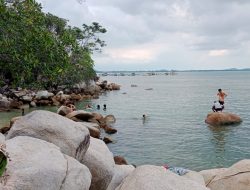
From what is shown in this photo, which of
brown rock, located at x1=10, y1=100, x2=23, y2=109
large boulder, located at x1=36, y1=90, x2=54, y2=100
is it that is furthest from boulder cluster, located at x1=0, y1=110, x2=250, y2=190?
large boulder, located at x1=36, y1=90, x2=54, y2=100

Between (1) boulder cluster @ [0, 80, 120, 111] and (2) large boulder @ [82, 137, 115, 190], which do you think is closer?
(2) large boulder @ [82, 137, 115, 190]

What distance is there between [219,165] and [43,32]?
1095 centimetres

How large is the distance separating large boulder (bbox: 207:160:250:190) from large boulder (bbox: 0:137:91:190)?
443 centimetres

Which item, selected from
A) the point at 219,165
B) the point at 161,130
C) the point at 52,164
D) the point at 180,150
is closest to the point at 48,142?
the point at 52,164

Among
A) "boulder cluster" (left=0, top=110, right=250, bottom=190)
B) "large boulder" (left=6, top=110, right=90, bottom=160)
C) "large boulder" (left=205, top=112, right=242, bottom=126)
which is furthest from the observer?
"large boulder" (left=205, top=112, right=242, bottom=126)

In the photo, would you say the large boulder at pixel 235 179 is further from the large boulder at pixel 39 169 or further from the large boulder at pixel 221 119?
the large boulder at pixel 221 119

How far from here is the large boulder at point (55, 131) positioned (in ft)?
30.4

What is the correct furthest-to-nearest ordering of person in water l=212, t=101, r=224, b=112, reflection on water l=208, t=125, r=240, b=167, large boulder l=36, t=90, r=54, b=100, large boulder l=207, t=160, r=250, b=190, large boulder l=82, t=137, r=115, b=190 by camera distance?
large boulder l=36, t=90, r=54, b=100, person in water l=212, t=101, r=224, b=112, reflection on water l=208, t=125, r=240, b=167, large boulder l=207, t=160, r=250, b=190, large boulder l=82, t=137, r=115, b=190

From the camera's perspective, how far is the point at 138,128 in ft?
99.6

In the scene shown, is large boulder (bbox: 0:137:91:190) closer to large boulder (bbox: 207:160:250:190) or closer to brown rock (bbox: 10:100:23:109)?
large boulder (bbox: 207:160:250:190)

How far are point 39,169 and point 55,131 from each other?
88.0 inches

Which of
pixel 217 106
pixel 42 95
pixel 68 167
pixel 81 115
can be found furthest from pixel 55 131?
pixel 42 95

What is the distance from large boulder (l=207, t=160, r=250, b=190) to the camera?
34.2ft

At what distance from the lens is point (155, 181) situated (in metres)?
7.38
